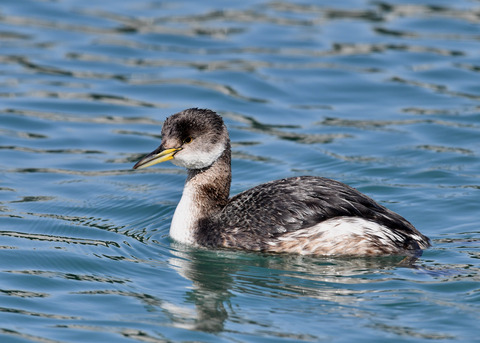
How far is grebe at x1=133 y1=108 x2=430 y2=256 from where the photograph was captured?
998 centimetres

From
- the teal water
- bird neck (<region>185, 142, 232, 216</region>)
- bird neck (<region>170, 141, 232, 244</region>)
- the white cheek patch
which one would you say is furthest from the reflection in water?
the white cheek patch

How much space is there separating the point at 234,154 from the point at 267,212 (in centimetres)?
370

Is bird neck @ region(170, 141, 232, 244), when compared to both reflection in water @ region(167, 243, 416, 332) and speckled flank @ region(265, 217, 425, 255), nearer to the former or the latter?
reflection in water @ region(167, 243, 416, 332)

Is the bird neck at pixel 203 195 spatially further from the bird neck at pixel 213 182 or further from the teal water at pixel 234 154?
the teal water at pixel 234 154

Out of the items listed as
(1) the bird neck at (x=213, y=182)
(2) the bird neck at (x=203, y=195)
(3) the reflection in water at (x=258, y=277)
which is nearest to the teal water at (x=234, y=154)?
(3) the reflection in water at (x=258, y=277)

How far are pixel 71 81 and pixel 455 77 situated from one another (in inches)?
267

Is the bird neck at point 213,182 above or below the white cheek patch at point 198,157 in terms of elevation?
below

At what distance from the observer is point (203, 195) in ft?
35.5

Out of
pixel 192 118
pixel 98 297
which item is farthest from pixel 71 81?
pixel 98 297

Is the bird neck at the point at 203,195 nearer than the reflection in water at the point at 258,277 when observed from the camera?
No

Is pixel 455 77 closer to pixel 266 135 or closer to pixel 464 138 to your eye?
pixel 464 138

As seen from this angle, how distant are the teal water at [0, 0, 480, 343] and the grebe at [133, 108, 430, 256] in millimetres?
191

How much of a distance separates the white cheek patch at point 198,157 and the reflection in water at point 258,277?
3.15 ft

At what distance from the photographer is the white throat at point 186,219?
10.6 metres
